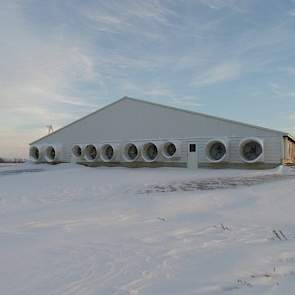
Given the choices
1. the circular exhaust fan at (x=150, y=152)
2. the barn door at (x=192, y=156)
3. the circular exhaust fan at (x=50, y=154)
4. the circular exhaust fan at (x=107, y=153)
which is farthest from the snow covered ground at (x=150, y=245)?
the circular exhaust fan at (x=50, y=154)

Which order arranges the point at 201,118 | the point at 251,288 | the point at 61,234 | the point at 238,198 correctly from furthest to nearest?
the point at 201,118, the point at 238,198, the point at 61,234, the point at 251,288

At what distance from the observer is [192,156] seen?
886 inches

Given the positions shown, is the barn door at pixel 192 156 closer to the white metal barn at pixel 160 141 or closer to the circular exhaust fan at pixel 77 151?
the white metal barn at pixel 160 141

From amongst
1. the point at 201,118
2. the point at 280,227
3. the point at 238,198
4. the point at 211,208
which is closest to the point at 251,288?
the point at 280,227

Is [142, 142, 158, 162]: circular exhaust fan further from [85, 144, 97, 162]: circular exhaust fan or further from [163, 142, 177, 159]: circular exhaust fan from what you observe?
[85, 144, 97, 162]: circular exhaust fan

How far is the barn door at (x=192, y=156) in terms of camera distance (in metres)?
22.4

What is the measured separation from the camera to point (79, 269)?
4.06 m

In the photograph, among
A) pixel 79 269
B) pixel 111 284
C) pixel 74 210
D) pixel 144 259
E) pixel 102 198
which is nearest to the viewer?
pixel 111 284

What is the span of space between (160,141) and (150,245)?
18.6 m

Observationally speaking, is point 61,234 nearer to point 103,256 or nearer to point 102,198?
point 103,256

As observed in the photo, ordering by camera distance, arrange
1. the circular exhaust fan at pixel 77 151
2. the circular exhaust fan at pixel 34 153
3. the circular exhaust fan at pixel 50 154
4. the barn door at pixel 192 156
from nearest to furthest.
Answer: the barn door at pixel 192 156
the circular exhaust fan at pixel 77 151
the circular exhaust fan at pixel 50 154
the circular exhaust fan at pixel 34 153

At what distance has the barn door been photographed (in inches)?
880

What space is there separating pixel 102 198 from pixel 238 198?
3.33 m

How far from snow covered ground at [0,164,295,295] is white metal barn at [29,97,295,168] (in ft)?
37.5
